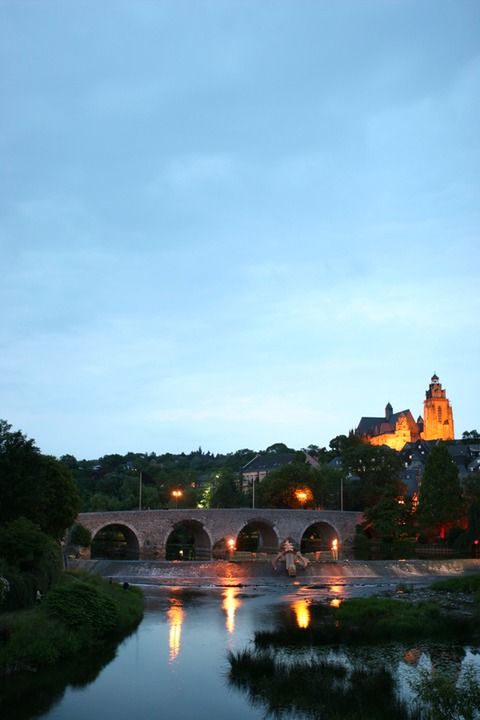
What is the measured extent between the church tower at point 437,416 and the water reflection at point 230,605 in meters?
139

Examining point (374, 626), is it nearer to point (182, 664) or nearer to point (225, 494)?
A: point (182, 664)

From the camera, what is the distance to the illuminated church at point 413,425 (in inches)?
6550

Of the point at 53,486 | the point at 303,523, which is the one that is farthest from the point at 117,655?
the point at 303,523

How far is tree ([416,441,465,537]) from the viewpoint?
6862 cm

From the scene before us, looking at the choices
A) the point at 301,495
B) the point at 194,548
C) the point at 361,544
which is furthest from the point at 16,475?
the point at 301,495

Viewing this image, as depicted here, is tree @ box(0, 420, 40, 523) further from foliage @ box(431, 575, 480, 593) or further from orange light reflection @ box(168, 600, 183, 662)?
foliage @ box(431, 575, 480, 593)

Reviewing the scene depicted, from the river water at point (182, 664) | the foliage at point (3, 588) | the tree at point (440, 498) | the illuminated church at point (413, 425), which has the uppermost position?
the illuminated church at point (413, 425)

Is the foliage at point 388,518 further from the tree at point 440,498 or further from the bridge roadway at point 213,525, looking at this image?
the tree at point 440,498

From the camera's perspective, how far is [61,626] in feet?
79.4

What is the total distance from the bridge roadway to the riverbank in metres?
14.4

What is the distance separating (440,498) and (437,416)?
109177 millimetres

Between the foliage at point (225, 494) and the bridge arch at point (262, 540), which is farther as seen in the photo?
the foliage at point (225, 494)

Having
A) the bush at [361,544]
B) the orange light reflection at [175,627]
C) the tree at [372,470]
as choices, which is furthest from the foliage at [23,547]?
the tree at [372,470]

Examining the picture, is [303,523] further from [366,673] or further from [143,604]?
[366,673]
